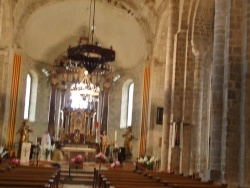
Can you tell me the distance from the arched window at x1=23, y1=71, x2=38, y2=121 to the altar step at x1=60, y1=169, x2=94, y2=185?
11.1 meters

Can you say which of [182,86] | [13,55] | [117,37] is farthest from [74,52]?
[117,37]

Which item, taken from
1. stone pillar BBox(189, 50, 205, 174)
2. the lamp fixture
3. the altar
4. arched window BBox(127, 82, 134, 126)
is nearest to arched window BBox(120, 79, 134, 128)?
arched window BBox(127, 82, 134, 126)

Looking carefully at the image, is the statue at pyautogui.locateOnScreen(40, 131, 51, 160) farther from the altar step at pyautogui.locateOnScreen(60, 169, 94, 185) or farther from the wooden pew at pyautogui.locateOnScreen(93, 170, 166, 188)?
the wooden pew at pyautogui.locateOnScreen(93, 170, 166, 188)

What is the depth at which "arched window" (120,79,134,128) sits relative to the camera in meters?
30.4

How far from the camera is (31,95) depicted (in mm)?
30250

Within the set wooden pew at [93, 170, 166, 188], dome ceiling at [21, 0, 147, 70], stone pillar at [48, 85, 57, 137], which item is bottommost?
wooden pew at [93, 170, 166, 188]

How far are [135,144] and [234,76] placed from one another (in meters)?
16.8

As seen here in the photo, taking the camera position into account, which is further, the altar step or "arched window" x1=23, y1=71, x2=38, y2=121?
"arched window" x1=23, y1=71, x2=38, y2=121

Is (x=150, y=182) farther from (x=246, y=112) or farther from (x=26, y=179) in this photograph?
(x=246, y=112)

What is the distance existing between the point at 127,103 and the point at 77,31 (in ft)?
19.1

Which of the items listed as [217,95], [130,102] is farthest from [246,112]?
[130,102]

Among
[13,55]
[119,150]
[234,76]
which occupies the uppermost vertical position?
[13,55]

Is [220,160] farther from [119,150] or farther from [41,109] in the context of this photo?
[41,109]

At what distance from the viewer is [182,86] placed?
18.8 metres
